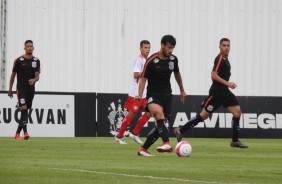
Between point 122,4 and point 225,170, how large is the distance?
21348 millimetres

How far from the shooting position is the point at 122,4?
33781mm

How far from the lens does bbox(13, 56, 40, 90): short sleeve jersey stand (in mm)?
22562

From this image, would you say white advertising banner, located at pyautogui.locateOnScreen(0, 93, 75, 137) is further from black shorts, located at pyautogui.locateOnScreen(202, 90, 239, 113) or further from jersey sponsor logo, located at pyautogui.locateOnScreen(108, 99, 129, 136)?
black shorts, located at pyautogui.locateOnScreen(202, 90, 239, 113)

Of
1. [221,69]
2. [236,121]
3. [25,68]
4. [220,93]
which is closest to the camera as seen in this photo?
[221,69]

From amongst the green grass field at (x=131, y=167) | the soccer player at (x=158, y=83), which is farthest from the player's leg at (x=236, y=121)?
the soccer player at (x=158, y=83)

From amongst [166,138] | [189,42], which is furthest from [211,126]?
[166,138]

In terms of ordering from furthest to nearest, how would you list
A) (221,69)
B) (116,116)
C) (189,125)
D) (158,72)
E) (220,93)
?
(116,116) < (220,93) < (221,69) < (189,125) < (158,72)

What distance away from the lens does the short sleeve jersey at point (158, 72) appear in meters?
15.9

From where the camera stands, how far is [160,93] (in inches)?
628

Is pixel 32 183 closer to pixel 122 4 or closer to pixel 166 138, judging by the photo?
pixel 166 138

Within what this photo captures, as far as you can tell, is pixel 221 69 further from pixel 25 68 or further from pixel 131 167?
pixel 131 167

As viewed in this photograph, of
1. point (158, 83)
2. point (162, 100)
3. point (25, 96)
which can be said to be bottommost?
point (25, 96)

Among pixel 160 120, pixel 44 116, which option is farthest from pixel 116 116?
pixel 160 120

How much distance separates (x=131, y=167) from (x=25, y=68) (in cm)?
985
